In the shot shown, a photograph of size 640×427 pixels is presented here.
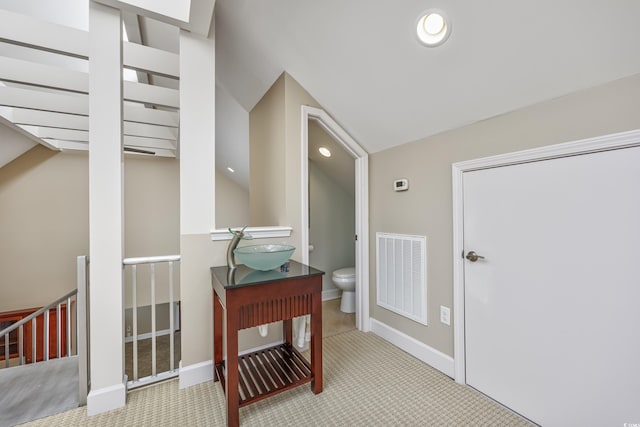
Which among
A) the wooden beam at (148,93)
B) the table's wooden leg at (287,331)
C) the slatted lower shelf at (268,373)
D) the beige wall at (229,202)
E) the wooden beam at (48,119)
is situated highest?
the wooden beam at (148,93)

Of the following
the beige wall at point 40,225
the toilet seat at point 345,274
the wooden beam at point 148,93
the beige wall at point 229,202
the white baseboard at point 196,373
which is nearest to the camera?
the white baseboard at point 196,373

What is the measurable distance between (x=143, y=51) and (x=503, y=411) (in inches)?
137

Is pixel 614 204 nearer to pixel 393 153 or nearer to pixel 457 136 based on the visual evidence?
pixel 457 136

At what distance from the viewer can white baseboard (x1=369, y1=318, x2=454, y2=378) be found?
72.4 inches

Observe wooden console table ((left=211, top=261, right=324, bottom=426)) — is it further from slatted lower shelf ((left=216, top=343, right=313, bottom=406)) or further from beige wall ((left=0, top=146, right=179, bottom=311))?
beige wall ((left=0, top=146, right=179, bottom=311))

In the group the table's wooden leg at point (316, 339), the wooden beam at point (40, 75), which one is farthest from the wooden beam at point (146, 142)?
the table's wooden leg at point (316, 339)

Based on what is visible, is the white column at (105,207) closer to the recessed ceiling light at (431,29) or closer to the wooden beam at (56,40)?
the wooden beam at (56,40)

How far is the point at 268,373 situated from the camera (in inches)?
66.7

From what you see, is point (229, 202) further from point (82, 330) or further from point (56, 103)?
point (82, 330)

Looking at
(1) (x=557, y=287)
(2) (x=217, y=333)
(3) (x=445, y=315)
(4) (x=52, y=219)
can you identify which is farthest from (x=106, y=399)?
(4) (x=52, y=219)

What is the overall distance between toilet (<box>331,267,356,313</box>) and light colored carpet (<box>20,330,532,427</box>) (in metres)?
1.15

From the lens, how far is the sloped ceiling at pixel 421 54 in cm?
112

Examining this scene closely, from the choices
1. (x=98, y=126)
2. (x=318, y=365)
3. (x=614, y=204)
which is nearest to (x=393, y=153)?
(x=614, y=204)

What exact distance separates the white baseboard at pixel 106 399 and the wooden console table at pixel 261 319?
53cm
